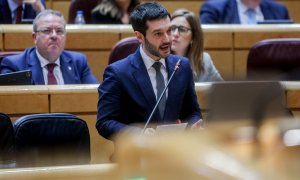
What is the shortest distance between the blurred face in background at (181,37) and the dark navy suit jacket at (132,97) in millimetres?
817

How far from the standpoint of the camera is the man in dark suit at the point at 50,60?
3.19m

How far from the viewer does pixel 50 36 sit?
323 cm

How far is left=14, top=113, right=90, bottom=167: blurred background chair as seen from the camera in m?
2.42

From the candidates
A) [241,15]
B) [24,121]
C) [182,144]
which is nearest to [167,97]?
[24,121]

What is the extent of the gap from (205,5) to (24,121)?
1923mm

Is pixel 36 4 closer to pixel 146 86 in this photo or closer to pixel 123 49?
pixel 123 49

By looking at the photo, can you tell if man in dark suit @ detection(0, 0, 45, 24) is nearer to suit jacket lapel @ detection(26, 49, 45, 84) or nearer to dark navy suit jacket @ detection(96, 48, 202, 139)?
suit jacket lapel @ detection(26, 49, 45, 84)

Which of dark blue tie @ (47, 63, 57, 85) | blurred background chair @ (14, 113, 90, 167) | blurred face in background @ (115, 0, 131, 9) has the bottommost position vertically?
blurred background chair @ (14, 113, 90, 167)

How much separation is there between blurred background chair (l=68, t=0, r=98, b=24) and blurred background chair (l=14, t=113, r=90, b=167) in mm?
1779

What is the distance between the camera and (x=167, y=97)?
2445mm

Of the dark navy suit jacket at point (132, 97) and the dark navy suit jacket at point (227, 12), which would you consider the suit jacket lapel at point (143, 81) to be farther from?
the dark navy suit jacket at point (227, 12)

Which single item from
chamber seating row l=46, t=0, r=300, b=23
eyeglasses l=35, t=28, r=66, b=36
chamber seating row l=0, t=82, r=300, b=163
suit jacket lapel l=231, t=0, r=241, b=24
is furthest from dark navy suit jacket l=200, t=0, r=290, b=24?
chamber seating row l=0, t=82, r=300, b=163

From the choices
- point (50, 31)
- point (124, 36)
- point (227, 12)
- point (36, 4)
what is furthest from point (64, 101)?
point (227, 12)

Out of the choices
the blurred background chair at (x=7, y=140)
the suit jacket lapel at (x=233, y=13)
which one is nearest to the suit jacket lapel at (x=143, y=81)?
the blurred background chair at (x=7, y=140)
